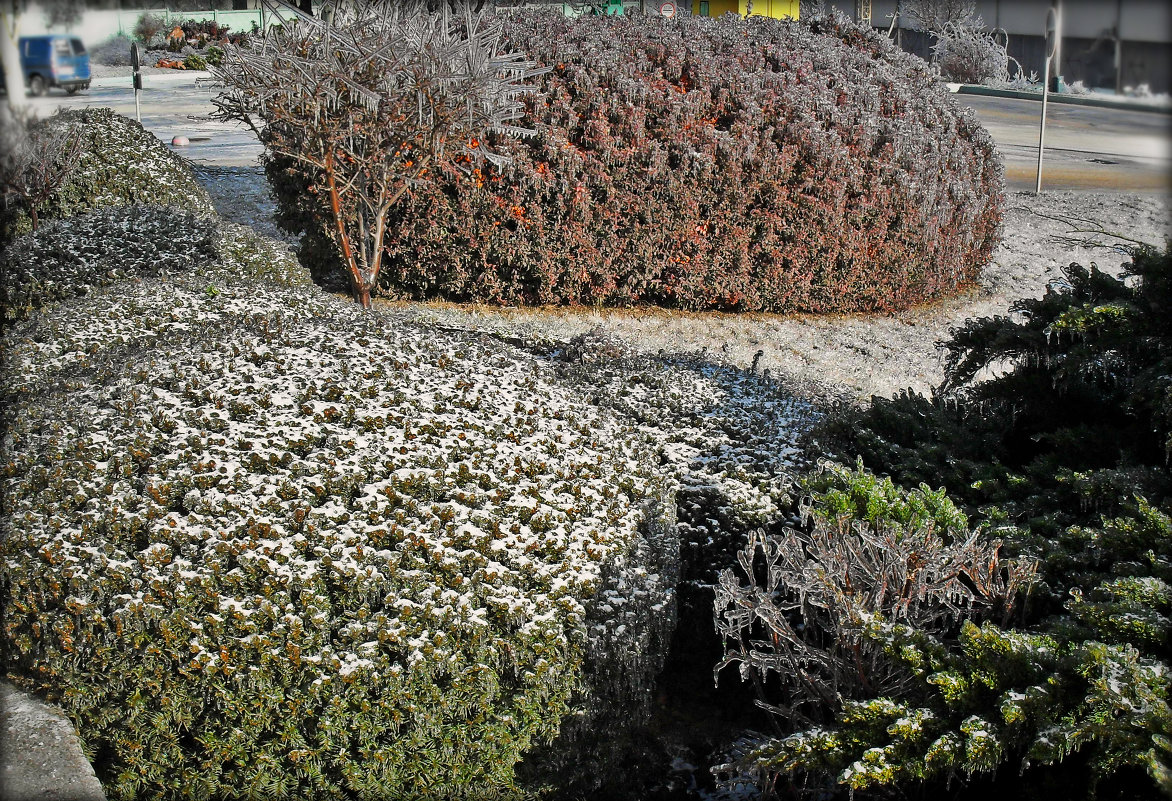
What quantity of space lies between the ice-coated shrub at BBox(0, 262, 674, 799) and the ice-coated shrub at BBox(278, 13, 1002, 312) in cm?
360

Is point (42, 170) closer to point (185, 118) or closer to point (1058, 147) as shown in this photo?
point (185, 118)

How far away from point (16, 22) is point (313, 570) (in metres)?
1.43

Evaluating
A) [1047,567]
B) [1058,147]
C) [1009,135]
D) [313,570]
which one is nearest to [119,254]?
[313,570]

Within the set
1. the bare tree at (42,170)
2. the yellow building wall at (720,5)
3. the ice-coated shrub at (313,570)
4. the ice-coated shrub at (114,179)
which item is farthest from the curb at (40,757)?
the yellow building wall at (720,5)

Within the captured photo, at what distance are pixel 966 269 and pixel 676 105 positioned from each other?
122 inches

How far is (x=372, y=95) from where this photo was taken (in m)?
5.29

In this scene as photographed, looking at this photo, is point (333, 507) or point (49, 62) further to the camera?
point (333, 507)

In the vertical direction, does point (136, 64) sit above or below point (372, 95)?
above

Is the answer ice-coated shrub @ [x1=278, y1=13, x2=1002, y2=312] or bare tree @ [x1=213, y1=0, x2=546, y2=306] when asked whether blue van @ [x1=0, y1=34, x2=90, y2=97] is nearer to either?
bare tree @ [x1=213, y1=0, x2=546, y2=306]

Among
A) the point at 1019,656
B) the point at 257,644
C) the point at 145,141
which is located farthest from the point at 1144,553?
the point at 145,141

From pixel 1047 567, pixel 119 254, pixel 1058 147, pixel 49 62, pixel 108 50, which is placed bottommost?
pixel 1047 567

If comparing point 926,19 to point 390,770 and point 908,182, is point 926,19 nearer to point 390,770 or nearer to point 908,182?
point 908,182

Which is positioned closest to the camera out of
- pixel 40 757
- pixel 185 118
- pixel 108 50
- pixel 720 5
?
pixel 40 757

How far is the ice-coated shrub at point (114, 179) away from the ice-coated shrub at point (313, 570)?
4.38 metres
